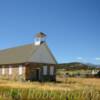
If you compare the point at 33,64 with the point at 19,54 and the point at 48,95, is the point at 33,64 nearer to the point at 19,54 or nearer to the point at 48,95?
the point at 19,54

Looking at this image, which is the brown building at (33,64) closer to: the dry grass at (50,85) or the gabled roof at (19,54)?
the gabled roof at (19,54)

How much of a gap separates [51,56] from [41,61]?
90.6 inches

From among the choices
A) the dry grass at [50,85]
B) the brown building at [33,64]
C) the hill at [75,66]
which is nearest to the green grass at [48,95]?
the dry grass at [50,85]

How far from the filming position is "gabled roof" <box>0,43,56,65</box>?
43.1 metres

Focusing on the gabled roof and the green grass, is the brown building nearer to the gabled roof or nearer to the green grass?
the gabled roof

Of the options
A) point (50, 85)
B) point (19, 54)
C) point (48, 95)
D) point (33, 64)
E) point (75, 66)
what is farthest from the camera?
point (75, 66)

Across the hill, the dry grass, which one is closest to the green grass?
the dry grass

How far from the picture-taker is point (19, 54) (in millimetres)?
46562

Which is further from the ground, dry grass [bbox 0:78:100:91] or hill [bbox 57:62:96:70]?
hill [bbox 57:62:96:70]

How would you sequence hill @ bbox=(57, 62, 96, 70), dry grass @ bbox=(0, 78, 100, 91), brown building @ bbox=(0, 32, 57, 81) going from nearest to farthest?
dry grass @ bbox=(0, 78, 100, 91) → brown building @ bbox=(0, 32, 57, 81) → hill @ bbox=(57, 62, 96, 70)

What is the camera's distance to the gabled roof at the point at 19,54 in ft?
141

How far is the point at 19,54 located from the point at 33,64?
15.6 ft

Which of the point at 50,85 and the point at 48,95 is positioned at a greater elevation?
the point at 48,95

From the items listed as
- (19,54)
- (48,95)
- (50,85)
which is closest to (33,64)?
(19,54)
